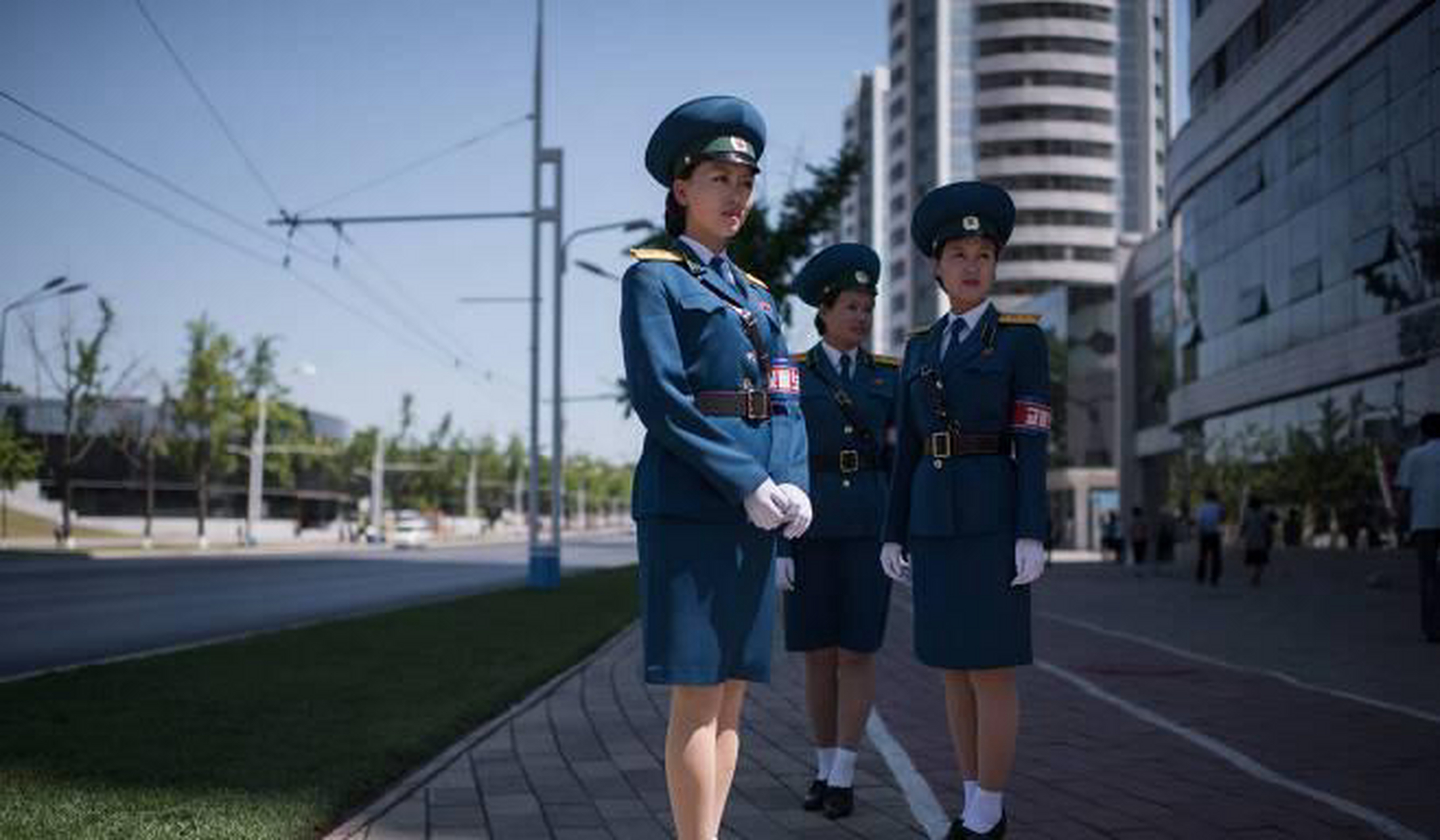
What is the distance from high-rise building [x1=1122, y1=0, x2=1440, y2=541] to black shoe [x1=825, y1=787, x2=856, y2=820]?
22.0 meters

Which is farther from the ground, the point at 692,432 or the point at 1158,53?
the point at 1158,53

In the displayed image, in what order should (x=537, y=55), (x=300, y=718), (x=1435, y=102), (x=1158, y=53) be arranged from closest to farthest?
1. (x=300, y=718)
2. (x=1435, y=102)
3. (x=537, y=55)
4. (x=1158, y=53)

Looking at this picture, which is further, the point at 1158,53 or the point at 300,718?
the point at 1158,53

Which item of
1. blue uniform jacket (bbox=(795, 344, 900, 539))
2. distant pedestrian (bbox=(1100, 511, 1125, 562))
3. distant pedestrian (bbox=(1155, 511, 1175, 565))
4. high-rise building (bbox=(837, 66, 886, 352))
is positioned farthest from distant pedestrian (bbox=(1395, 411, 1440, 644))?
high-rise building (bbox=(837, 66, 886, 352))

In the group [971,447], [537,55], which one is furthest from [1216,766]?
[537,55]

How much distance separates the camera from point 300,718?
24.6 ft

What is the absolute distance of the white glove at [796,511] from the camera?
357 cm

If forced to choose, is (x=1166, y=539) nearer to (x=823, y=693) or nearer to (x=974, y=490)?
(x=823, y=693)

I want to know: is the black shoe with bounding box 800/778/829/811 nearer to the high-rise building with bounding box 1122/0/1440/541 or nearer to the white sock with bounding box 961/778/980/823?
the white sock with bounding box 961/778/980/823

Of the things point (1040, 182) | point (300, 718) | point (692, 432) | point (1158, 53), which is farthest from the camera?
point (1158, 53)

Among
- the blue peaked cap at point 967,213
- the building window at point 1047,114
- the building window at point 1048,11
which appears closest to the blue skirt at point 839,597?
the blue peaked cap at point 967,213

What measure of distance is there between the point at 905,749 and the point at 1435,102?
855 inches

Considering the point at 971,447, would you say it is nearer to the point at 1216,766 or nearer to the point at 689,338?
the point at 689,338

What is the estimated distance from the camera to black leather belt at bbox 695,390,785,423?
3.70m
